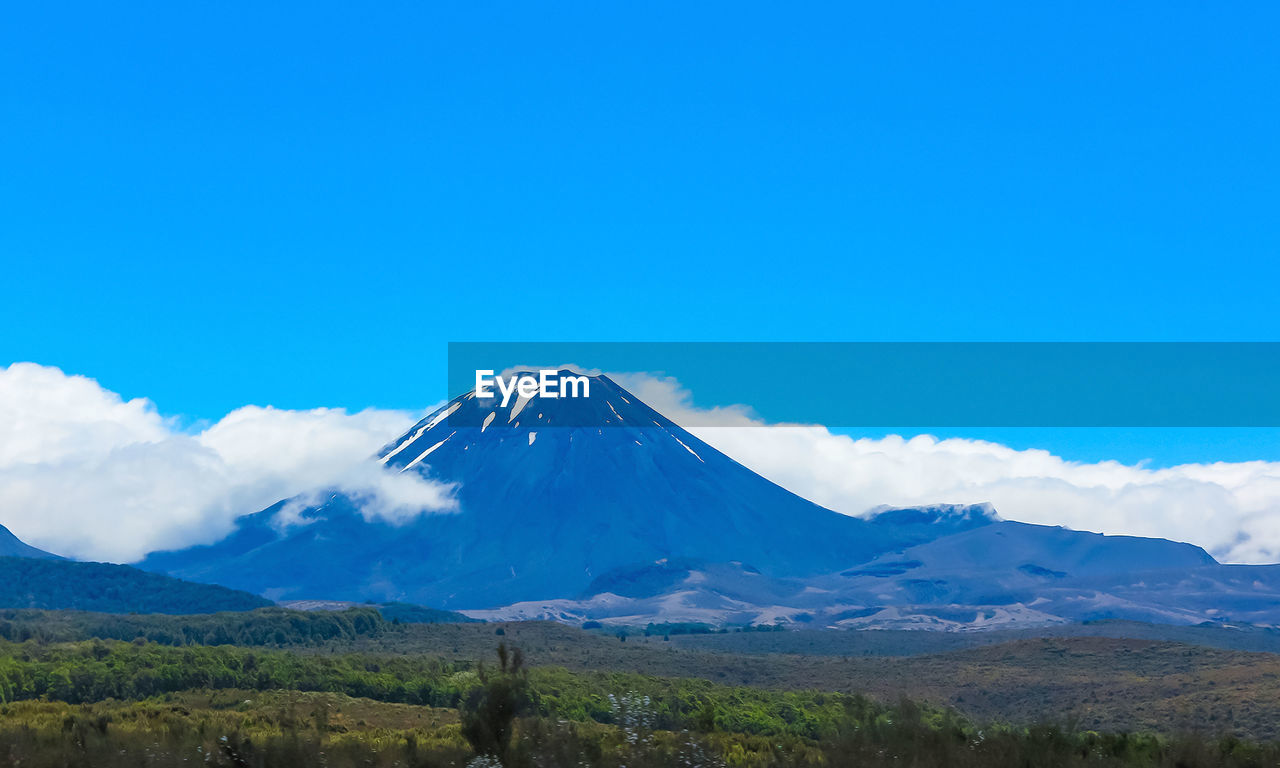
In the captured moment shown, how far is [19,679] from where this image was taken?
4281 cm

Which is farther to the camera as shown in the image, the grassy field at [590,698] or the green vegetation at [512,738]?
the grassy field at [590,698]

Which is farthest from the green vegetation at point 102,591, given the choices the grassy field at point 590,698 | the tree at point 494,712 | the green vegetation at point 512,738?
the tree at point 494,712

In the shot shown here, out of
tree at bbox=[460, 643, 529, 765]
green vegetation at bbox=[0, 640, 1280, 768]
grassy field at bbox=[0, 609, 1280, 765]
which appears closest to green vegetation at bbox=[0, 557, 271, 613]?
grassy field at bbox=[0, 609, 1280, 765]

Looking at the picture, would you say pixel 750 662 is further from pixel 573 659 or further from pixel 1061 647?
pixel 1061 647

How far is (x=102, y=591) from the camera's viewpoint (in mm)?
179125

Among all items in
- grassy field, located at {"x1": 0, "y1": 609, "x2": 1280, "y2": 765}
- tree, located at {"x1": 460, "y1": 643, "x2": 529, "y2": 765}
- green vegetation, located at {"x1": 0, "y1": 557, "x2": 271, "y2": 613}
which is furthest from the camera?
green vegetation, located at {"x1": 0, "y1": 557, "x2": 271, "y2": 613}

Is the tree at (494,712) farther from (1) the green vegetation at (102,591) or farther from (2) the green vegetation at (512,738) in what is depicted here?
(1) the green vegetation at (102,591)

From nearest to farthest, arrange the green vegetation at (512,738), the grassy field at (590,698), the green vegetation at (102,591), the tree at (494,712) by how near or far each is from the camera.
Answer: the green vegetation at (512,738) → the tree at (494,712) → the grassy field at (590,698) → the green vegetation at (102,591)

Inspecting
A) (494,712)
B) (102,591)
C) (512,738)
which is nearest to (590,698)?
(512,738)

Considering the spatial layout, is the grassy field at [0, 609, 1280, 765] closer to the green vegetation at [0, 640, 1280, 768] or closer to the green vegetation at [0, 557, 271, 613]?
the green vegetation at [0, 640, 1280, 768]

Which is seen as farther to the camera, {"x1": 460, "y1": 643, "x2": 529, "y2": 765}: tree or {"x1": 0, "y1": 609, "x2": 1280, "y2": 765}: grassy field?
{"x1": 0, "y1": 609, "x2": 1280, "y2": 765}: grassy field

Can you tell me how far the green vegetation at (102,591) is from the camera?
171 meters

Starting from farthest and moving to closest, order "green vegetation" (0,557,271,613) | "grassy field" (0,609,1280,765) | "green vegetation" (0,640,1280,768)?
"green vegetation" (0,557,271,613)
"grassy field" (0,609,1280,765)
"green vegetation" (0,640,1280,768)

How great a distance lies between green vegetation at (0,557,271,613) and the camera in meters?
171
